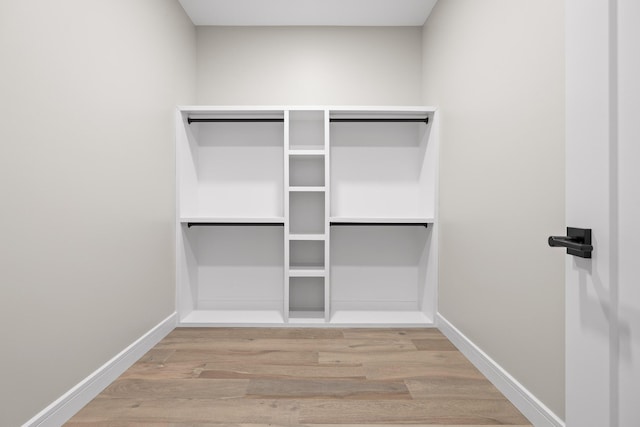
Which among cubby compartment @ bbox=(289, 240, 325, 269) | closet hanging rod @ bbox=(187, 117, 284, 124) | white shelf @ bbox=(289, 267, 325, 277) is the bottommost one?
white shelf @ bbox=(289, 267, 325, 277)

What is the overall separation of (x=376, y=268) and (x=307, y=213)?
0.69 metres

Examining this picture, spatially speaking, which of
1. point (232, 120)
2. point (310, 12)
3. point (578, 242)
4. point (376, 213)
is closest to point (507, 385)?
point (578, 242)

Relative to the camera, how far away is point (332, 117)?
2637 mm

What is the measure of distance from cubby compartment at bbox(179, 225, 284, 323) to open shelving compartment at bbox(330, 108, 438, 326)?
1.53 feet

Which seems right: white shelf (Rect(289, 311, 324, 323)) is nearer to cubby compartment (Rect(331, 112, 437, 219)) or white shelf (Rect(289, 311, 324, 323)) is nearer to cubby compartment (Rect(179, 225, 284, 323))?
cubby compartment (Rect(179, 225, 284, 323))

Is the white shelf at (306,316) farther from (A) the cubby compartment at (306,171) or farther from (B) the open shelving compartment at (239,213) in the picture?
(A) the cubby compartment at (306,171)

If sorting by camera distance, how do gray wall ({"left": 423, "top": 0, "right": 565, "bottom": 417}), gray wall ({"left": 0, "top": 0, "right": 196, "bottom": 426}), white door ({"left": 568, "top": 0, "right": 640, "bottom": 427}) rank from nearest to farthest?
white door ({"left": 568, "top": 0, "right": 640, "bottom": 427}) → gray wall ({"left": 0, "top": 0, "right": 196, "bottom": 426}) → gray wall ({"left": 423, "top": 0, "right": 565, "bottom": 417})

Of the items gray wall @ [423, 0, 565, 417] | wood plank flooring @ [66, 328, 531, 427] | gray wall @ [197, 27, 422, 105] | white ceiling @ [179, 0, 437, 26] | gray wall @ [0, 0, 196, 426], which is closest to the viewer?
gray wall @ [0, 0, 196, 426]

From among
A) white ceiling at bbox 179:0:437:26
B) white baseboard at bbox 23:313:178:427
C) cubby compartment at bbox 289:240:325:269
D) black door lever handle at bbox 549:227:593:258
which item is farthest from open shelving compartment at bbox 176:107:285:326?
black door lever handle at bbox 549:227:593:258

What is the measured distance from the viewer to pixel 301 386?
5.59 feet

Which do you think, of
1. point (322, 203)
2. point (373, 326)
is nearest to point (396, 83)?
point (322, 203)

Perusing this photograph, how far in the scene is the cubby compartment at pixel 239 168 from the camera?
2779 millimetres

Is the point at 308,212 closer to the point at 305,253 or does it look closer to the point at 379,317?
the point at 305,253

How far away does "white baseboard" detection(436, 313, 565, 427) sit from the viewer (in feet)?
4.45
